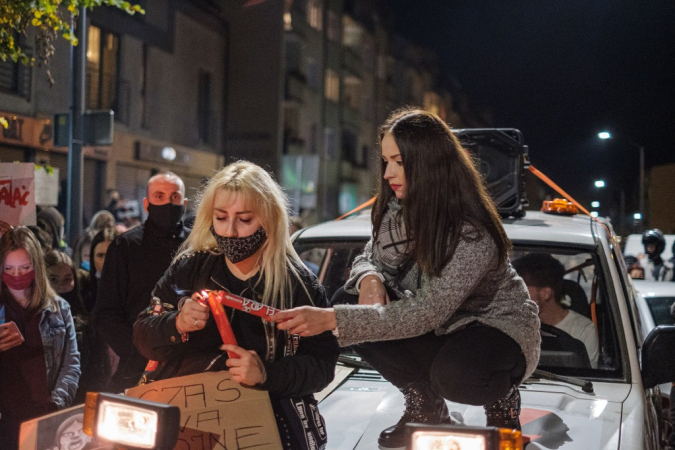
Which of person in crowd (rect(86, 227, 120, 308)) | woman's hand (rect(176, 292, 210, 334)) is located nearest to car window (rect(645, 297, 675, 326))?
person in crowd (rect(86, 227, 120, 308))

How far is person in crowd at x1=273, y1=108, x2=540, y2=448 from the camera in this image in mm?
2408

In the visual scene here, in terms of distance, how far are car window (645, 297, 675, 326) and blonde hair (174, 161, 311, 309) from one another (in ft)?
16.7

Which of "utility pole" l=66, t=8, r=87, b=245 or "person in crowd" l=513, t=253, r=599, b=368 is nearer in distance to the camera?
"person in crowd" l=513, t=253, r=599, b=368

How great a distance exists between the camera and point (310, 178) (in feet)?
82.5

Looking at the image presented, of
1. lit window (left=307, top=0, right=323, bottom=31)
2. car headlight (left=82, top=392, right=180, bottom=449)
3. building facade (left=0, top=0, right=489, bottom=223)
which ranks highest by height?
lit window (left=307, top=0, right=323, bottom=31)

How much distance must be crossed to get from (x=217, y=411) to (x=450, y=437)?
2.17 feet

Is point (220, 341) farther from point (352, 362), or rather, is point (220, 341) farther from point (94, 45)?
point (94, 45)

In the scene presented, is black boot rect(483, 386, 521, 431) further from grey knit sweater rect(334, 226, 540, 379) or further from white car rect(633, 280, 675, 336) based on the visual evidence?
white car rect(633, 280, 675, 336)

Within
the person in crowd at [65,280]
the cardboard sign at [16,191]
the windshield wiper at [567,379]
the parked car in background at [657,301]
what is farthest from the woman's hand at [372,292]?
the parked car in background at [657,301]

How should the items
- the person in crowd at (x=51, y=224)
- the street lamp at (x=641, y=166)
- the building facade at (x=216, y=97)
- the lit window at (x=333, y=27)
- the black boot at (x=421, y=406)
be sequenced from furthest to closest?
the lit window at (x=333, y=27) < the building facade at (x=216, y=97) < the street lamp at (x=641, y=166) < the person in crowd at (x=51, y=224) < the black boot at (x=421, y=406)

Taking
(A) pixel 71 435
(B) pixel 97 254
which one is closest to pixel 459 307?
(A) pixel 71 435

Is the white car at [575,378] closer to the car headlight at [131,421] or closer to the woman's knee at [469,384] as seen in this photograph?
the woman's knee at [469,384]

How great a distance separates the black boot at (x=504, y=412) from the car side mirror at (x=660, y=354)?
1.83 feet

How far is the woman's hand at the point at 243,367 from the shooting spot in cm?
221
